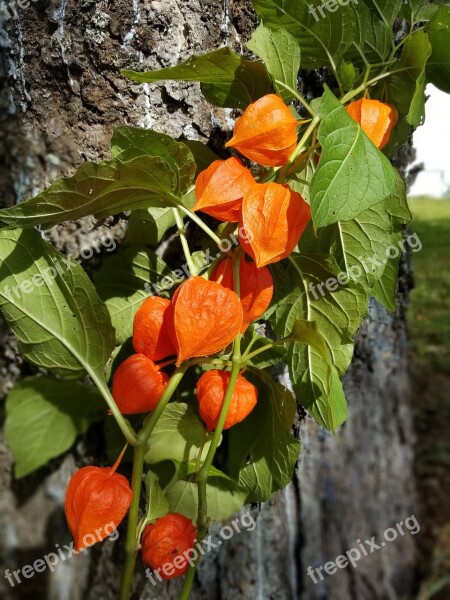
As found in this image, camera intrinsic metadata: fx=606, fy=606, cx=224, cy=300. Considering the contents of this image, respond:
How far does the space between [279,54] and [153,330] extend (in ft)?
1.29

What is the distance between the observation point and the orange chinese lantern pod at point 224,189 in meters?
0.74

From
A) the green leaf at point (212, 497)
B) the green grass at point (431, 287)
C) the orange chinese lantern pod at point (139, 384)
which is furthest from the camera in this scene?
the green grass at point (431, 287)

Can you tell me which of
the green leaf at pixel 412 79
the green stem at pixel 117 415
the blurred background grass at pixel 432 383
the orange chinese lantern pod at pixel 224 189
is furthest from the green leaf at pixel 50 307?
the blurred background grass at pixel 432 383

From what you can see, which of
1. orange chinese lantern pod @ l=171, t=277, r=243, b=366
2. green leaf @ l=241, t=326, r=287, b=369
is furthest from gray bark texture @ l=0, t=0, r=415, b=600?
orange chinese lantern pod @ l=171, t=277, r=243, b=366

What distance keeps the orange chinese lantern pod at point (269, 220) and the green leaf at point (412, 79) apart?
20 centimetres

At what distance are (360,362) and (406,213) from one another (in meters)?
0.68

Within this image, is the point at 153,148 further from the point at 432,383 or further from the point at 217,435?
the point at 432,383

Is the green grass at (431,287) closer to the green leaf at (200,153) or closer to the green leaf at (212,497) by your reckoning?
the green leaf at (200,153)

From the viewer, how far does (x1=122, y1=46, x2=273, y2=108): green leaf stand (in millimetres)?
771

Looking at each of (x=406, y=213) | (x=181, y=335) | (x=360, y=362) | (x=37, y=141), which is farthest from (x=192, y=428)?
(x=360, y=362)

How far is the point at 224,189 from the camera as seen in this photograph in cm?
74

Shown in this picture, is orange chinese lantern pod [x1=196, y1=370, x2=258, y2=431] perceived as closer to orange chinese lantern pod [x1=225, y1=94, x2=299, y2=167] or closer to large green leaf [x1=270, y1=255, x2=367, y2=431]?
large green leaf [x1=270, y1=255, x2=367, y2=431]

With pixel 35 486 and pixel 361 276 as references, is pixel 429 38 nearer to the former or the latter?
pixel 361 276

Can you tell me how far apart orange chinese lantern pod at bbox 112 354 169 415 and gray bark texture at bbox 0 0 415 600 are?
1.05 feet
